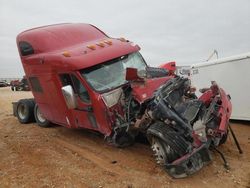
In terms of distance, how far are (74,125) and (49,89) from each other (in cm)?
117

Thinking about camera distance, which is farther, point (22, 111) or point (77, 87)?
point (22, 111)

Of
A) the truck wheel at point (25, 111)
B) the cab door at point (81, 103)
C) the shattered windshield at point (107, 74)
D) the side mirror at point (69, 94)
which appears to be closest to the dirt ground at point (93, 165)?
the cab door at point (81, 103)

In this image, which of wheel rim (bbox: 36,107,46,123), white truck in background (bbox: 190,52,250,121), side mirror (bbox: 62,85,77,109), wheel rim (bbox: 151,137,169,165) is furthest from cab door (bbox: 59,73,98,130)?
white truck in background (bbox: 190,52,250,121)

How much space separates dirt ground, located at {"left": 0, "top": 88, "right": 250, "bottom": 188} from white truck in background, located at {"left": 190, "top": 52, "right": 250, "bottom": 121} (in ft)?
3.87

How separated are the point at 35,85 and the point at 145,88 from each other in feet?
13.0

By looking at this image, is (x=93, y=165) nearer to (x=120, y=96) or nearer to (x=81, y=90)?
(x=120, y=96)

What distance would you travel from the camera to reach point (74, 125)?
7938mm

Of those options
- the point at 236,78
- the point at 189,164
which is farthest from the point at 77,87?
the point at 236,78

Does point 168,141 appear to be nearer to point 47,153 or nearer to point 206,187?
point 206,187

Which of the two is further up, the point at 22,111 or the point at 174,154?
the point at 174,154

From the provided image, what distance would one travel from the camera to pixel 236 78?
32.4ft

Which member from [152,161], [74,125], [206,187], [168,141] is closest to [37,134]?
[74,125]

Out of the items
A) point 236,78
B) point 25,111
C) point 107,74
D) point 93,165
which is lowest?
point 25,111

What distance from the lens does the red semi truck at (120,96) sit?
5.52 m
